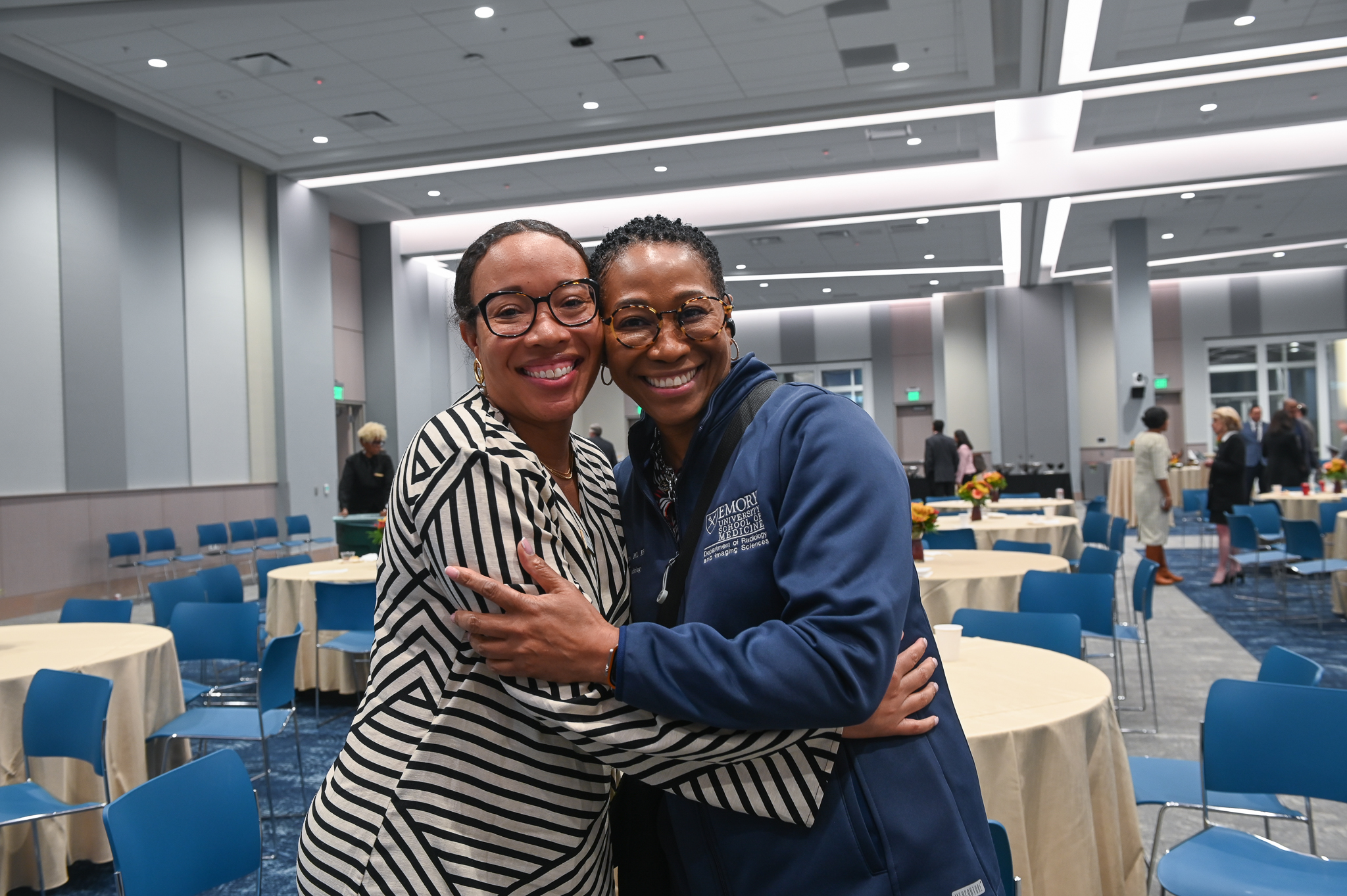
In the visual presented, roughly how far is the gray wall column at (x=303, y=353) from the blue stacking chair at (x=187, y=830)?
10.5m

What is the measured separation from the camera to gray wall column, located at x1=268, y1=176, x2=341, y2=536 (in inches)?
477

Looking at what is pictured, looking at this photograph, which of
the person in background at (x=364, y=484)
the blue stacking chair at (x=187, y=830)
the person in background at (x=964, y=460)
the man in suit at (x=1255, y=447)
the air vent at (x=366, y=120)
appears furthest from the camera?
the person in background at (x=964, y=460)

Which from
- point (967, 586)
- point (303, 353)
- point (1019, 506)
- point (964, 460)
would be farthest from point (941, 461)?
point (967, 586)

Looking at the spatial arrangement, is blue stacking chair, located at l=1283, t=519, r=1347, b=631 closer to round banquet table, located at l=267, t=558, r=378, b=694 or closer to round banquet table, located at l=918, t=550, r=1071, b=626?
round banquet table, located at l=918, t=550, r=1071, b=626

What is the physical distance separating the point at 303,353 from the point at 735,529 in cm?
1240

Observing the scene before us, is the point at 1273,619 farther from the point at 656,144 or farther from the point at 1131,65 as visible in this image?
the point at 656,144

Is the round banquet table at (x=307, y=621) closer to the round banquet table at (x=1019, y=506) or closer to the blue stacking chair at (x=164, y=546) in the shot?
the blue stacking chair at (x=164, y=546)

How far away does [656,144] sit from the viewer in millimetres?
11289

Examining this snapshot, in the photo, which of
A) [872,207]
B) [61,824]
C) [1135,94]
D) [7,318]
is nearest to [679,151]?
[872,207]

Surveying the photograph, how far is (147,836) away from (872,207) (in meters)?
12.6

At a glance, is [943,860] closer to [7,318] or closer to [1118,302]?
[7,318]

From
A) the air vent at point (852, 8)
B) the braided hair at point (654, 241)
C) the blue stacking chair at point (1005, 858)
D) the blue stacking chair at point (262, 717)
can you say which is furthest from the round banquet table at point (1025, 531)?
the braided hair at point (654, 241)

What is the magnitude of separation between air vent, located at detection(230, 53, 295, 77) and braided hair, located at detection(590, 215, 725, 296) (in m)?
8.78

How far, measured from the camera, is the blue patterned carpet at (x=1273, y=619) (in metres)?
6.48
